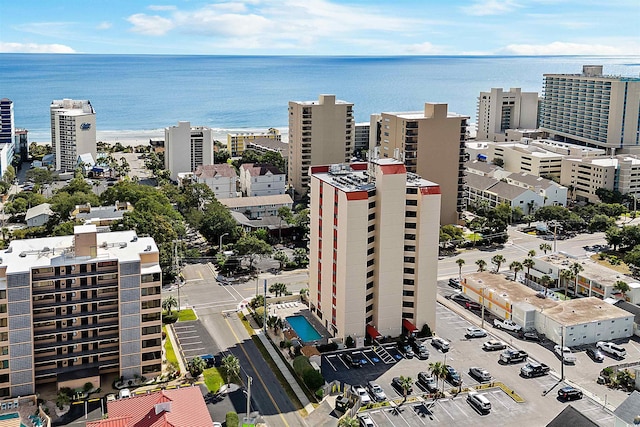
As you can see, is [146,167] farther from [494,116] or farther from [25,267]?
[25,267]

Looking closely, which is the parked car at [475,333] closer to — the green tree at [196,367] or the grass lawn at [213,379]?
the grass lawn at [213,379]

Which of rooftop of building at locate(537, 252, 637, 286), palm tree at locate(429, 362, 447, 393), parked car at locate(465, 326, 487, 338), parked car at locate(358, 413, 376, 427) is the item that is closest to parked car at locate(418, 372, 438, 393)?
palm tree at locate(429, 362, 447, 393)

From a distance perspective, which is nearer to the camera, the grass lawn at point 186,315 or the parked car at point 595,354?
the parked car at point 595,354

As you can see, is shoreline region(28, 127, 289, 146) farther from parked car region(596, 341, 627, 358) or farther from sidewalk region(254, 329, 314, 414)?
parked car region(596, 341, 627, 358)

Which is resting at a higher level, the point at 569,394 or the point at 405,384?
the point at 405,384

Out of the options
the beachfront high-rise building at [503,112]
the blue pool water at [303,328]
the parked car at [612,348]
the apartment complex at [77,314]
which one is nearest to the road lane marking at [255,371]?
the blue pool water at [303,328]

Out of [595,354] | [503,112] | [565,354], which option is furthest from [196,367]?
[503,112]

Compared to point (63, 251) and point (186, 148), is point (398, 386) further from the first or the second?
point (186, 148)

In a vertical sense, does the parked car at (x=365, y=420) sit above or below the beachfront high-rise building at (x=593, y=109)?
below
